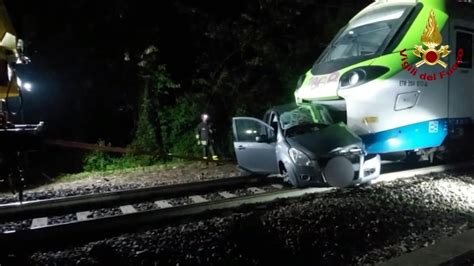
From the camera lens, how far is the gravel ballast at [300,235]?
5.12m

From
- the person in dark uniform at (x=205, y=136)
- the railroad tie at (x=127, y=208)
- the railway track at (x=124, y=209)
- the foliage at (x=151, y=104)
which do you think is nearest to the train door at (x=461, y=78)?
the railway track at (x=124, y=209)

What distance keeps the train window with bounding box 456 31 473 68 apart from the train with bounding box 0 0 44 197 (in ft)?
26.5

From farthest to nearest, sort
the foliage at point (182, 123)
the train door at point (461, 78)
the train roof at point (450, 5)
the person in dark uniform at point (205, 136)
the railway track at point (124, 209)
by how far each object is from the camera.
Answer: the foliage at point (182, 123), the person in dark uniform at point (205, 136), the train door at point (461, 78), the train roof at point (450, 5), the railway track at point (124, 209)

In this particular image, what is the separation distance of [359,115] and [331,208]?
97.1 inches

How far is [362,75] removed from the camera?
870cm

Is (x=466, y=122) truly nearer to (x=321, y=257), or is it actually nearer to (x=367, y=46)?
(x=367, y=46)

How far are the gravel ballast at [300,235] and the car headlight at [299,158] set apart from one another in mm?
608

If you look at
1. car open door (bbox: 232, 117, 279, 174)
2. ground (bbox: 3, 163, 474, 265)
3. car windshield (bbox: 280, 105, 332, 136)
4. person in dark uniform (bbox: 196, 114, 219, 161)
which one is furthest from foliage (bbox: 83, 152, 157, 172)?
ground (bbox: 3, 163, 474, 265)

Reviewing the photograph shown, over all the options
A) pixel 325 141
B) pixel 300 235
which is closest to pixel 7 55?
pixel 300 235

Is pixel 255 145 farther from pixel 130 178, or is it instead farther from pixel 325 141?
→ pixel 130 178

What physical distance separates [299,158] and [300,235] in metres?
2.44

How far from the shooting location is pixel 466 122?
1016 cm

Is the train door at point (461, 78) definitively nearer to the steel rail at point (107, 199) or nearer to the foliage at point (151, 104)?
the steel rail at point (107, 199)

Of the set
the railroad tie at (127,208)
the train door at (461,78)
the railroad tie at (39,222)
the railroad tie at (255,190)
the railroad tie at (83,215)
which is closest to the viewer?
the railroad tie at (39,222)
